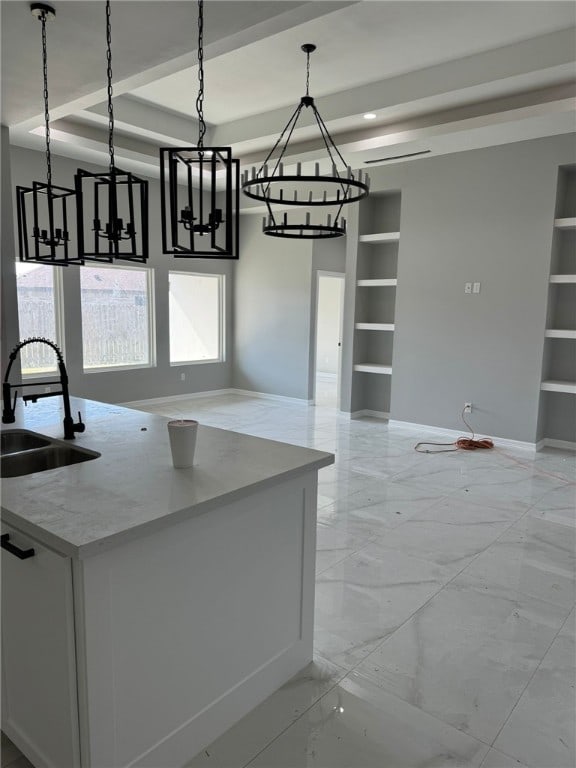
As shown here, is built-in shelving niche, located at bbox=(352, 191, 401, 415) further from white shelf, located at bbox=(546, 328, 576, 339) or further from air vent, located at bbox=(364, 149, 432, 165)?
white shelf, located at bbox=(546, 328, 576, 339)

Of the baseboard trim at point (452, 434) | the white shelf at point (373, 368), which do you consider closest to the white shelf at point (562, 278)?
the baseboard trim at point (452, 434)

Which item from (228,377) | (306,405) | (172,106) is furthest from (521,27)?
(228,377)

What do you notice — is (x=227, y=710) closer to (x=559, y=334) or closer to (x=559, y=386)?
(x=559, y=386)

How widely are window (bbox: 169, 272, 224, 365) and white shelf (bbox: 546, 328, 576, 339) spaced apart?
5.01 m

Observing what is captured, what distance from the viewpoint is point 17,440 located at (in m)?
2.39

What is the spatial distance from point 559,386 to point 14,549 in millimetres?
5308

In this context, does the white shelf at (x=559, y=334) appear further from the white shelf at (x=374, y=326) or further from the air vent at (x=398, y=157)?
the air vent at (x=398, y=157)

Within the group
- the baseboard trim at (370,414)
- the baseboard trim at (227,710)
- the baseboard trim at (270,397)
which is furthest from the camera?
the baseboard trim at (270,397)

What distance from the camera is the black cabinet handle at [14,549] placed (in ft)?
4.80

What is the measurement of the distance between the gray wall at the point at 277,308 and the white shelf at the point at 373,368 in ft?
3.42

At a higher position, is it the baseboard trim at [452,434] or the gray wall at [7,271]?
the gray wall at [7,271]

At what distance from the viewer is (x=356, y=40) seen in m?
4.12

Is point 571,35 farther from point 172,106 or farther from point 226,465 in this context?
point 226,465

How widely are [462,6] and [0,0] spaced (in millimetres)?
2909
